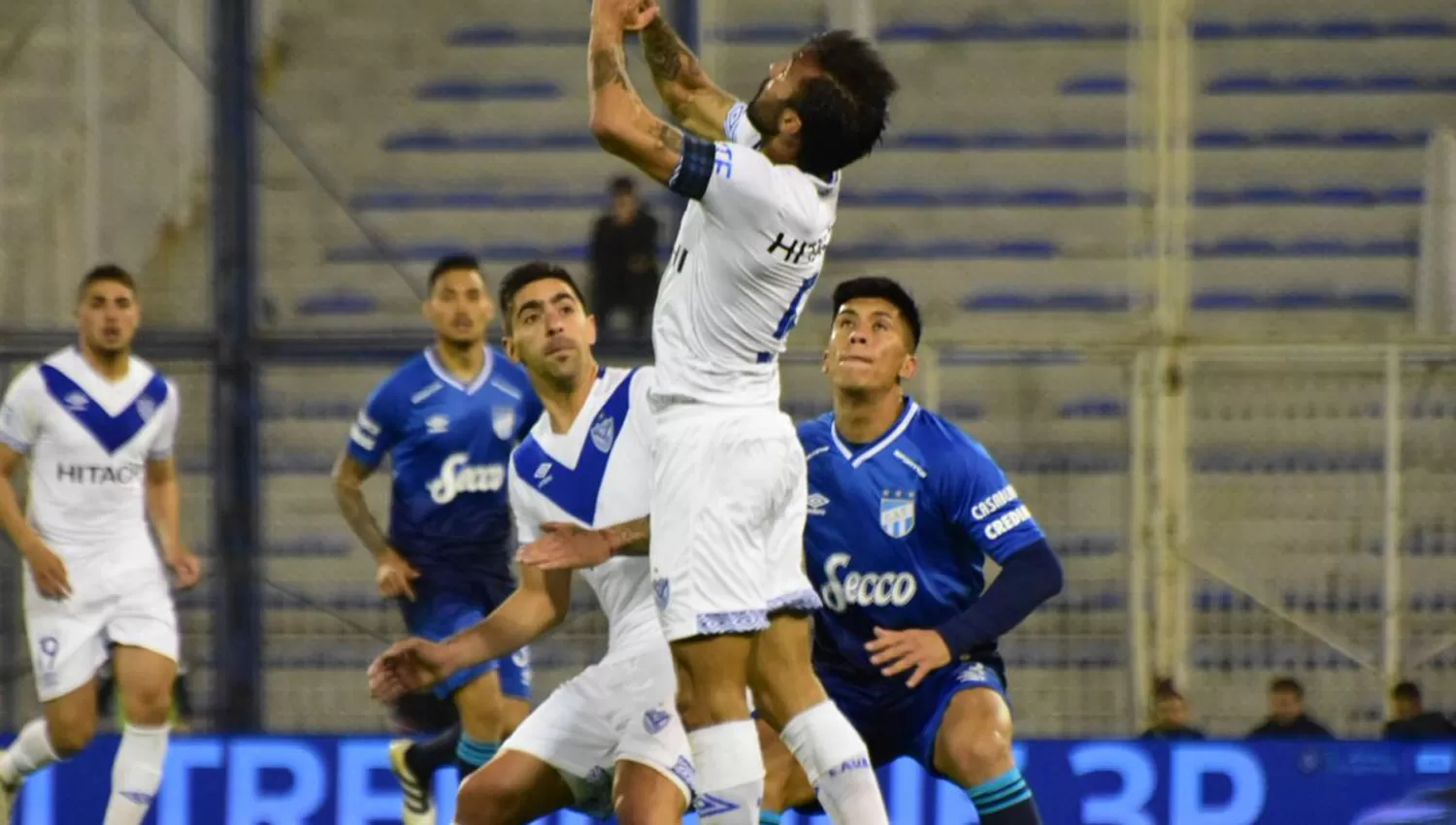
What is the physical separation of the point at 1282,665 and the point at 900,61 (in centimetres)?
330

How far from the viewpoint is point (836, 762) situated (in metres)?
6.16

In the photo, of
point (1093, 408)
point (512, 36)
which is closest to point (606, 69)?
point (1093, 408)

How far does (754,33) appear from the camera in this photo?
12.5 m

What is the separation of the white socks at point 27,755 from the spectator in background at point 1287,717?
15.1 feet

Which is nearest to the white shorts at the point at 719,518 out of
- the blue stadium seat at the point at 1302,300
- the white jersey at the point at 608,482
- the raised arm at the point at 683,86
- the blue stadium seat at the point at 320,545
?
the white jersey at the point at 608,482

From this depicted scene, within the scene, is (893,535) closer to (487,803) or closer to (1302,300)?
(487,803)

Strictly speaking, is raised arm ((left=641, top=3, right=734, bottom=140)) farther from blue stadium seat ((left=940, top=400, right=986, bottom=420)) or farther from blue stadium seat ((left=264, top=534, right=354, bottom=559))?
blue stadium seat ((left=264, top=534, right=354, bottom=559))

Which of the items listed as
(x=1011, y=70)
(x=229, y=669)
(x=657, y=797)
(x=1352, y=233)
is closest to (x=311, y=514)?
(x=229, y=669)

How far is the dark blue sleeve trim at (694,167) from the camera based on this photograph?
19.6 ft

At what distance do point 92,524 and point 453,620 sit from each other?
1290mm

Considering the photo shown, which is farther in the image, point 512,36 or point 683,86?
point 512,36

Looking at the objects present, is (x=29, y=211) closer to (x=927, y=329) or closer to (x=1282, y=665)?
(x=927, y=329)

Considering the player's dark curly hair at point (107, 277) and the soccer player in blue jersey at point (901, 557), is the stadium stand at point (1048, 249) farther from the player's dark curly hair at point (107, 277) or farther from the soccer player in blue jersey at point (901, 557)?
the soccer player in blue jersey at point (901, 557)

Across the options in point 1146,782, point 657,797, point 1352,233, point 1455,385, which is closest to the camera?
point 657,797
